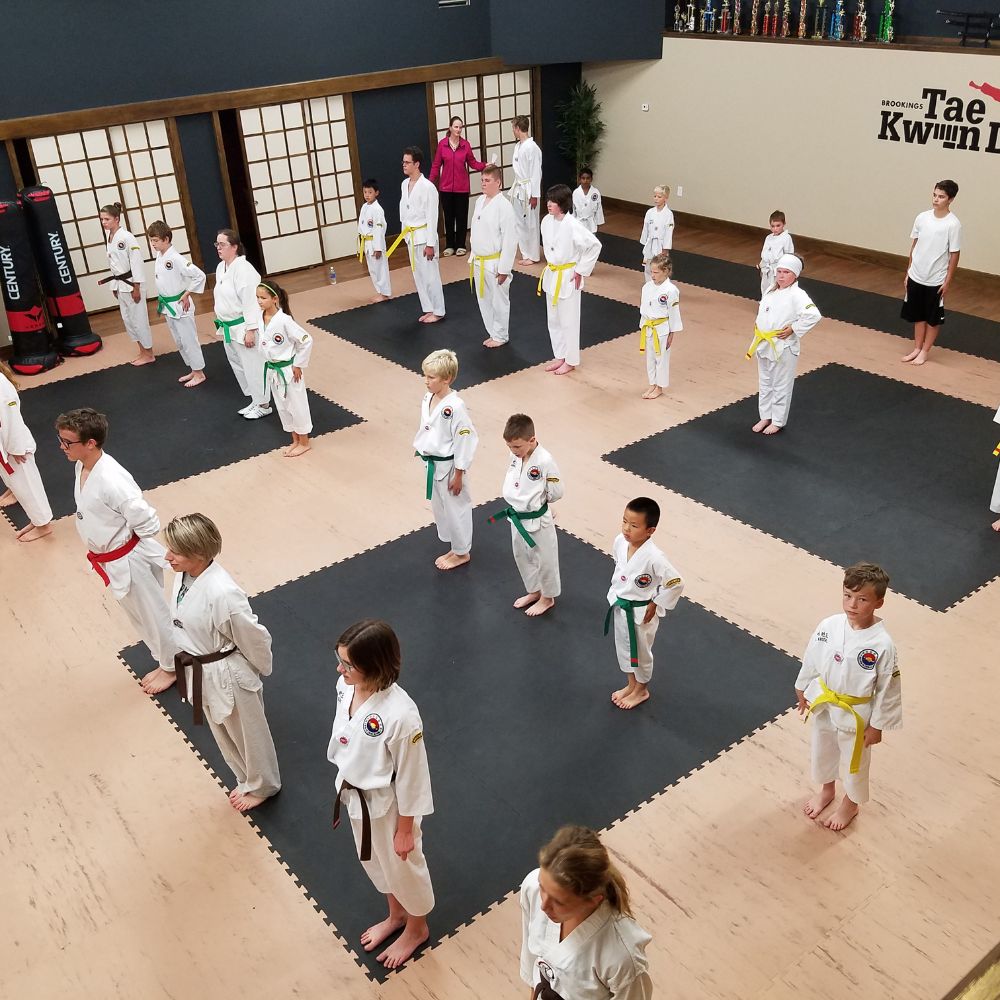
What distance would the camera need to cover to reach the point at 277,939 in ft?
11.5

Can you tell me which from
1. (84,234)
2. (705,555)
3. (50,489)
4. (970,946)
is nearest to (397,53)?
(84,234)

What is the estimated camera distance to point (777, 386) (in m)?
6.80

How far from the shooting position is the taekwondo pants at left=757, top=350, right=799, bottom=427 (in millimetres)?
6703

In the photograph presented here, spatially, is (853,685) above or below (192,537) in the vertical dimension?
below

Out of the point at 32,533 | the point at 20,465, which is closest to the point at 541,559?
the point at 20,465

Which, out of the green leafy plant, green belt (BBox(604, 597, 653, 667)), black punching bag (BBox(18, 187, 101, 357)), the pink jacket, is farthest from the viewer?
the green leafy plant

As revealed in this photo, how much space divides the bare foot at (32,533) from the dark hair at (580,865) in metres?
5.05

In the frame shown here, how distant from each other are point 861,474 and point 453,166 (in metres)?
6.48

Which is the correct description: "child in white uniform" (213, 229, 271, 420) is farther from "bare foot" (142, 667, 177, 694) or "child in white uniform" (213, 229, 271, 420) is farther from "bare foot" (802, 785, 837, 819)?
"bare foot" (802, 785, 837, 819)

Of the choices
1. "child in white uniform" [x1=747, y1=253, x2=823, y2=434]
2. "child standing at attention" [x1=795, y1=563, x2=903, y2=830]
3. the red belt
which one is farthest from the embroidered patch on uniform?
"child in white uniform" [x1=747, y1=253, x2=823, y2=434]

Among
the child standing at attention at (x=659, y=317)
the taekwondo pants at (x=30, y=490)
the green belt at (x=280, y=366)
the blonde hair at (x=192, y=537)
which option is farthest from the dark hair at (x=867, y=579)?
the taekwondo pants at (x=30, y=490)

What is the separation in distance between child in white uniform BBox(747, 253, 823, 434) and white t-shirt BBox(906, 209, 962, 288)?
155 cm

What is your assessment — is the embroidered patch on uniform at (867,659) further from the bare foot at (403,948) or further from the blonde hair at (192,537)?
the blonde hair at (192,537)

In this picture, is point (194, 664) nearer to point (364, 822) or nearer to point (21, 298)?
point (364, 822)
